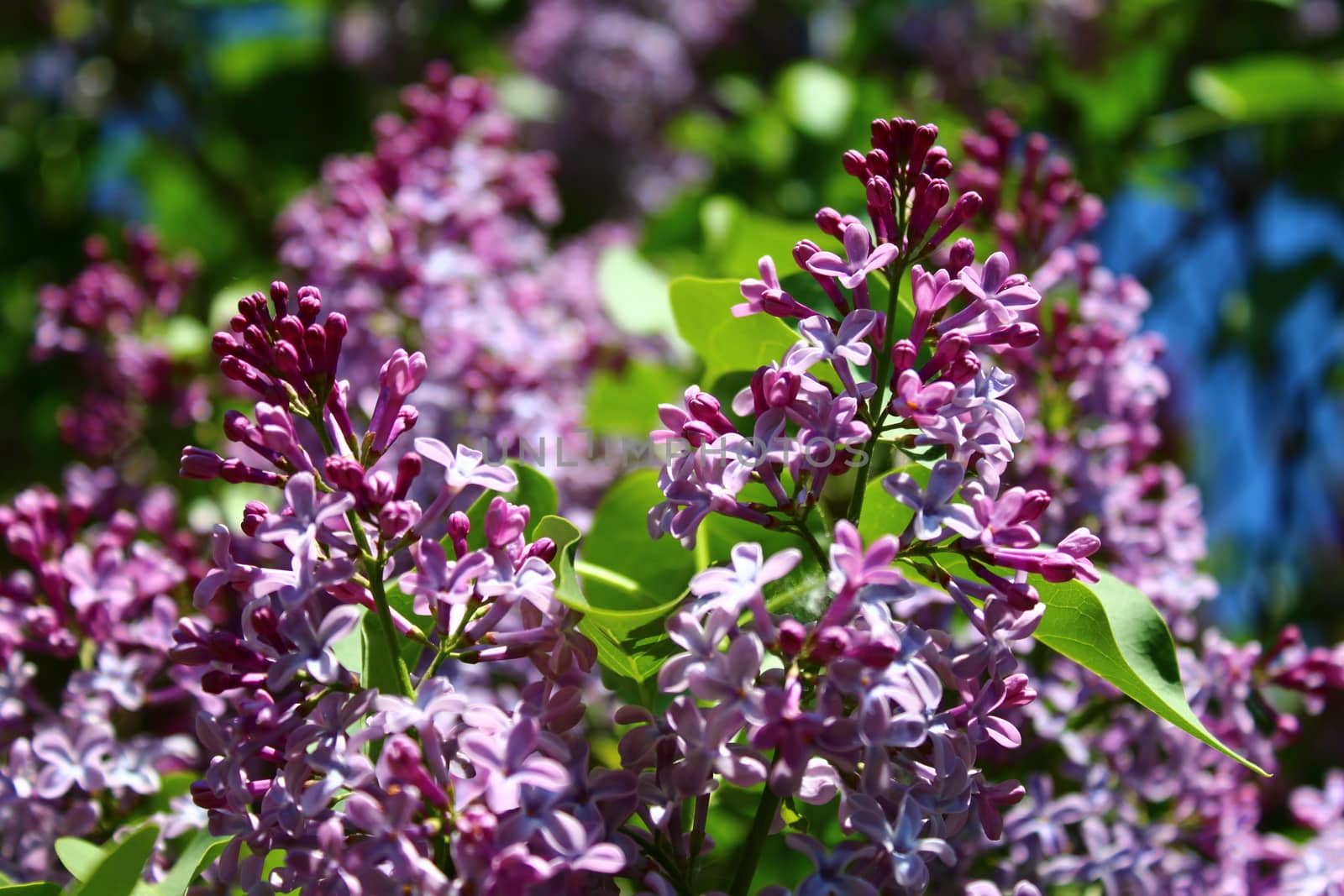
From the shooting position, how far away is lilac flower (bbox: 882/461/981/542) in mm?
937

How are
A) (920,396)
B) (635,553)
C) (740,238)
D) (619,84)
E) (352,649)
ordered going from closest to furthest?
(920,396) < (352,649) < (635,553) < (740,238) < (619,84)

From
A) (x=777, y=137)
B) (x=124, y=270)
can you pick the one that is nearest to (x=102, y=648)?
(x=124, y=270)

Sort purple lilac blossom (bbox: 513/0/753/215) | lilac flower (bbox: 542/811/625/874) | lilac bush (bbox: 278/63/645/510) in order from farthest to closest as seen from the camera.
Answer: purple lilac blossom (bbox: 513/0/753/215) < lilac bush (bbox: 278/63/645/510) < lilac flower (bbox: 542/811/625/874)

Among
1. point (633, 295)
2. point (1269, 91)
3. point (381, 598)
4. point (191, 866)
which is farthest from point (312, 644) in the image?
point (1269, 91)

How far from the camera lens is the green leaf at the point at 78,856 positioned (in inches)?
39.4

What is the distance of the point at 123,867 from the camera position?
94 cm

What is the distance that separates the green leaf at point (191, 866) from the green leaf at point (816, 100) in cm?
202

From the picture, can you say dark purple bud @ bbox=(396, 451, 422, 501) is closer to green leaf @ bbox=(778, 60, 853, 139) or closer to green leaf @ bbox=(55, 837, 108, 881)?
green leaf @ bbox=(55, 837, 108, 881)

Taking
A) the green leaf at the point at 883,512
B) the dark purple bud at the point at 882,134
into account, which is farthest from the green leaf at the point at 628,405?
the dark purple bud at the point at 882,134

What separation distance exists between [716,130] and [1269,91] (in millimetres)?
1364

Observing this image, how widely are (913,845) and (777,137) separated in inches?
84.3

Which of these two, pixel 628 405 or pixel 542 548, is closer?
pixel 542 548

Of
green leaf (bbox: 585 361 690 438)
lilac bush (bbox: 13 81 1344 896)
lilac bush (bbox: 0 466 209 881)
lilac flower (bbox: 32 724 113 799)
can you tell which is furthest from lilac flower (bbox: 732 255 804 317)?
green leaf (bbox: 585 361 690 438)

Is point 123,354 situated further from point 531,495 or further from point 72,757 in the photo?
point 531,495
